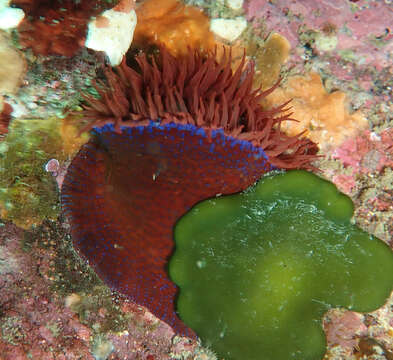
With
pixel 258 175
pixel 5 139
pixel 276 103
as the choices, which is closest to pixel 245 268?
pixel 258 175

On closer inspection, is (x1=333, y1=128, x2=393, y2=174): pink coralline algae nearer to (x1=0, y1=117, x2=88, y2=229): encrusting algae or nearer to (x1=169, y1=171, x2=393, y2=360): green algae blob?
(x1=169, y1=171, x2=393, y2=360): green algae blob

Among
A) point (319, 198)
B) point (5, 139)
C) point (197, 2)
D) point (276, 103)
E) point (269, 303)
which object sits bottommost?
point (269, 303)

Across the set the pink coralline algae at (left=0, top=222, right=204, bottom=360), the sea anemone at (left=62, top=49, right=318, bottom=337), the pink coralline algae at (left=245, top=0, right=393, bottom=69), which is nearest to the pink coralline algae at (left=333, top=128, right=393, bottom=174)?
the sea anemone at (left=62, top=49, right=318, bottom=337)

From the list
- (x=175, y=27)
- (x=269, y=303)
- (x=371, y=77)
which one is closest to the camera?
(x=269, y=303)

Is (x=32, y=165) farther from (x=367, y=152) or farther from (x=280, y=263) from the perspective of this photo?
(x=367, y=152)

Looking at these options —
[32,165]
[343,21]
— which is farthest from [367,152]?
[32,165]

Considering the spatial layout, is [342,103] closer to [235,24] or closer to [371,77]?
[371,77]

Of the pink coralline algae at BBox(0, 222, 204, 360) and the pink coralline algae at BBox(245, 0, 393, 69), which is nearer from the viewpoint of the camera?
the pink coralline algae at BBox(245, 0, 393, 69)
